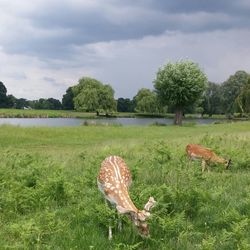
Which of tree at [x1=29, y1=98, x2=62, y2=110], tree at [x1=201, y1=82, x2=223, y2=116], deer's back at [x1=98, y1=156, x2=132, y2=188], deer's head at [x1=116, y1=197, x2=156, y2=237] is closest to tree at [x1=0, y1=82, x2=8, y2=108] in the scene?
tree at [x1=29, y1=98, x2=62, y2=110]

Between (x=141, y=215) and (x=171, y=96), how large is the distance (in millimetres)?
55649

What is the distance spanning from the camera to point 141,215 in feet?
20.6

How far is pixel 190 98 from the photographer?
6162cm

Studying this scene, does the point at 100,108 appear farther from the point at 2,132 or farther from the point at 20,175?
the point at 20,175

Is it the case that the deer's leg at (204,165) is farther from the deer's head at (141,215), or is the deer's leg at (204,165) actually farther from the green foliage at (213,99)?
the green foliage at (213,99)

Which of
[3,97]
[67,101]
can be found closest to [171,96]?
[67,101]

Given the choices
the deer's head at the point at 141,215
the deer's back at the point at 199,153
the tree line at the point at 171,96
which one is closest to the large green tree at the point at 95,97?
the tree line at the point at 171,96

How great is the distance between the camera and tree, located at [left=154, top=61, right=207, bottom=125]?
6066 cm

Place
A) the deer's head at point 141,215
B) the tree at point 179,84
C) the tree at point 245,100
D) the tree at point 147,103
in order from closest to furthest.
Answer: the deer's head at point 141,215, the tree at point 245,100, the tree at point 179,84, the tree at point 147,103

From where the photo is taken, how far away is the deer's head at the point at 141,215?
6.27m

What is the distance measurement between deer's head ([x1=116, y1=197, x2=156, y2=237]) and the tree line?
54.5 metres

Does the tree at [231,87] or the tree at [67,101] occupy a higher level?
the tree at [231,87]

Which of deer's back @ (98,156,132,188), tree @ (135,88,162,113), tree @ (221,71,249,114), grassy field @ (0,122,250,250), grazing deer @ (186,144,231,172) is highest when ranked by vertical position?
tree @ (221,71,249,114)

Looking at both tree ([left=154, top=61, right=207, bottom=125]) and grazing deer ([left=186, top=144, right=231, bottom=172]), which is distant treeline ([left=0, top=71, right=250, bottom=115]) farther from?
grazing deer ([left=186, top=144, right=231, bottom=172])
